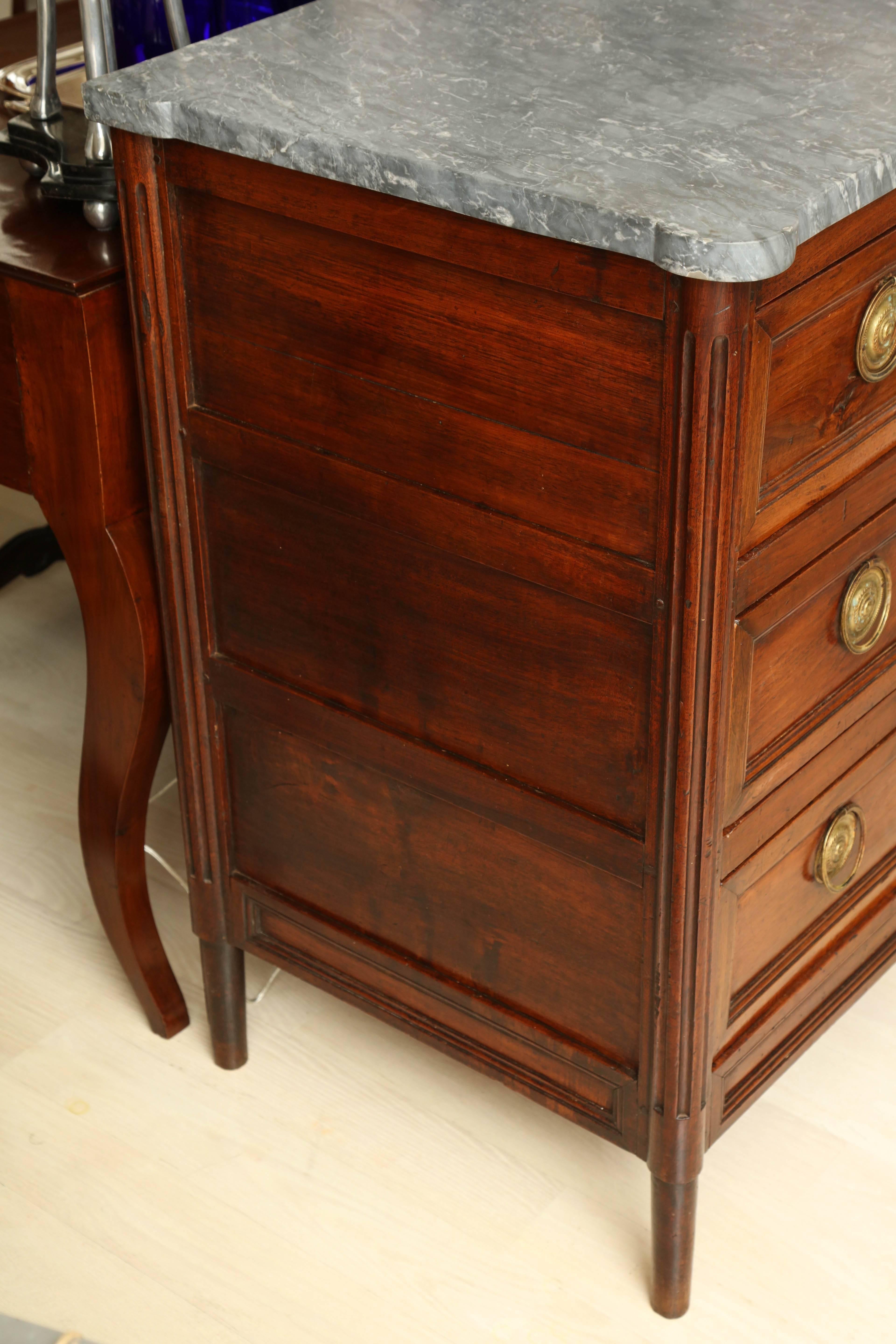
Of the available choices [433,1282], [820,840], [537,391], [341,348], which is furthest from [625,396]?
[433,1282]

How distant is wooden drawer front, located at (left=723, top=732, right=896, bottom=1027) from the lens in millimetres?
1147

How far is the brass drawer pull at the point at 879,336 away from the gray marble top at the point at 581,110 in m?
0.10

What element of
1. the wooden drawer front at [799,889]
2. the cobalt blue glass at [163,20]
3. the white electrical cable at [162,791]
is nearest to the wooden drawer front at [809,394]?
the wooden drawer front at [799,889]

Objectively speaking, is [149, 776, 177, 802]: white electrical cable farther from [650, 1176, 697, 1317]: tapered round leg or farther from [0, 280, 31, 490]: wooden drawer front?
[650, 1176, 697, 1317]: tapered round leg

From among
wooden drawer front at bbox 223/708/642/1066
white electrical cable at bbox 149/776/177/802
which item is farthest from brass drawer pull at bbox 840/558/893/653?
white electrical cable at bbox 149/776/177/802

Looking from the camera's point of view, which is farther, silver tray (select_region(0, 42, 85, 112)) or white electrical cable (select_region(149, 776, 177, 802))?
white electrical cable (select_region(149, 776, 177, 802))

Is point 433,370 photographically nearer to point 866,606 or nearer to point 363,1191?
point 866,606

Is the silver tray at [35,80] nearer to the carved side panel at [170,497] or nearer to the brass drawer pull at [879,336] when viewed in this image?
the carved side panel at [170,497]

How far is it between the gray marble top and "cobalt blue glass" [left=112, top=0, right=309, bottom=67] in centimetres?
15

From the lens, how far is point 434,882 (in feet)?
4.05

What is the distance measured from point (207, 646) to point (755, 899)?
0.47 meters

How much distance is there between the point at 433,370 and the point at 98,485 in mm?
346

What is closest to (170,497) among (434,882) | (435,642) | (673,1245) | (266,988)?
(435,642)

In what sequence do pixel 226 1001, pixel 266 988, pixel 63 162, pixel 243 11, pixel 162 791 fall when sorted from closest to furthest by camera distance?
1. pixel 63 162
2. pixel 243 11
3. pixel 226 1001
4. pixel 266 988
5. pixel 162 791
